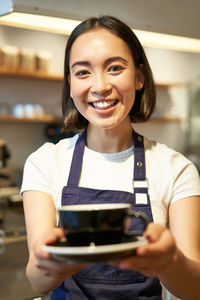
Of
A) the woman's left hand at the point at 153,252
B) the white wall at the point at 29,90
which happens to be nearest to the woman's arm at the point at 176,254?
the woman's left hand at the point at 153,252

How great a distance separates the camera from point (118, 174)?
131cm

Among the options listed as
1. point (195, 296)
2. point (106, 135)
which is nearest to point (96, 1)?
point (106, 135)

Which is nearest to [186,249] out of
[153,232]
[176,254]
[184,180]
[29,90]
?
[184,180]

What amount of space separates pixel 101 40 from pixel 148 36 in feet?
1.06

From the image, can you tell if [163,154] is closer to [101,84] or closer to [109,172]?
[109,172]

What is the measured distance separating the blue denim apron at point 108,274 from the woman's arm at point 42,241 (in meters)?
0.08

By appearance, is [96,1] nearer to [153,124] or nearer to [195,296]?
[195,296]

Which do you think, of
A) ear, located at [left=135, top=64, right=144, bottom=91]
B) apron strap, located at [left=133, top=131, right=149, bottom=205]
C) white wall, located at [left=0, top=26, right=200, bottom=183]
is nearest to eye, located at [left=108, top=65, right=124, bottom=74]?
ear, located at [left=135, top=64, right=144, bottom=91]

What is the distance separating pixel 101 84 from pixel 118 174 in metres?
0.30

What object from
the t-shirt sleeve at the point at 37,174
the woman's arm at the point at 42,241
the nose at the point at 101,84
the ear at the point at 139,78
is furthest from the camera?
the ear at the point at 139,78

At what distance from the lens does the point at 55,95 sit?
607 centimetres

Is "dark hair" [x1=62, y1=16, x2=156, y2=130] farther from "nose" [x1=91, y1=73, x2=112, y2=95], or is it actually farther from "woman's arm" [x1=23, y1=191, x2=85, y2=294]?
"woman's arm" [x1=23, y1=191, x2=85, y2=294]

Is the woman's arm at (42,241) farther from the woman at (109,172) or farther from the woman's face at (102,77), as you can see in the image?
the woman's face at (102,77)

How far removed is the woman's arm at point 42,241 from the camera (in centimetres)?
80
